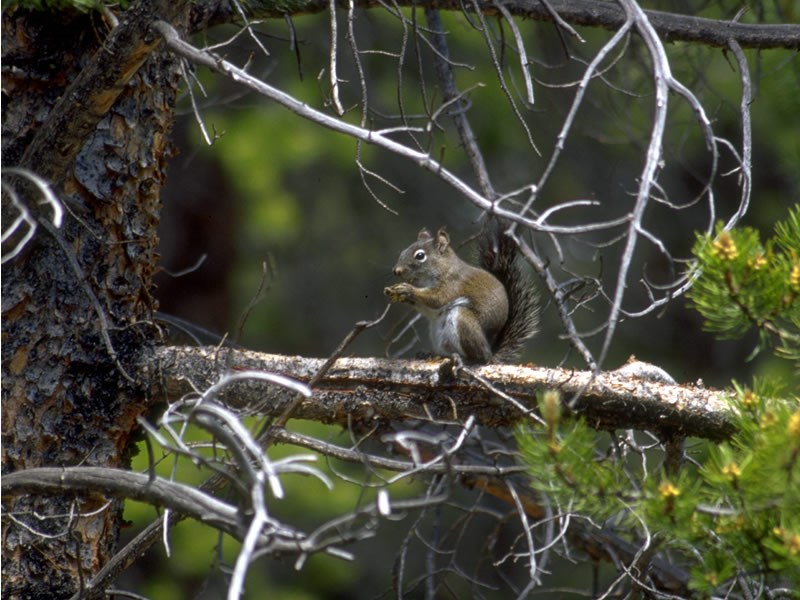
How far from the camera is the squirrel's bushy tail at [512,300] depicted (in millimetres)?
3061

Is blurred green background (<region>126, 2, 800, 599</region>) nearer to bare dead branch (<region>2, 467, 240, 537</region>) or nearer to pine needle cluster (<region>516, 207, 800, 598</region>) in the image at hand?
bare dead branch (<region>2, 467, 240, 537</region>)

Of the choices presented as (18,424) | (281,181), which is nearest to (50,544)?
(18,424)

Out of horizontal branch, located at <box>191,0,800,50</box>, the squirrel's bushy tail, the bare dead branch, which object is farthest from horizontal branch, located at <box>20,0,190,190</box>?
the squirrel's bushy tail

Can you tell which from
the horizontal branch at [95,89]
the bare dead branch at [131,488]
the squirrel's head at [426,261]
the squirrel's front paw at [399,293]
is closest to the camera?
the bare dead branch at [131,488]

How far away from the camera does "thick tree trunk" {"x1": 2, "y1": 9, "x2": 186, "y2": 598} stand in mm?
2166

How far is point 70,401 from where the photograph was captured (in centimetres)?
222

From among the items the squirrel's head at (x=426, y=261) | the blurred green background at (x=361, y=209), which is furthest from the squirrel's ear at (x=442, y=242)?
the blurred green background at (x=361, y=209)

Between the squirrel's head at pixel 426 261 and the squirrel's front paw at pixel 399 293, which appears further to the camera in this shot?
the squirrel's head at pixel 426 261

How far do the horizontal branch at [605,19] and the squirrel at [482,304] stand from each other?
77 cm

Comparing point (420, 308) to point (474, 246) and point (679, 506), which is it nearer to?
point (474, 246)

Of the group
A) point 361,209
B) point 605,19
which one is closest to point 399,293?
point 605,19

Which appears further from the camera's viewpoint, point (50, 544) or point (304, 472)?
point (50, 544)

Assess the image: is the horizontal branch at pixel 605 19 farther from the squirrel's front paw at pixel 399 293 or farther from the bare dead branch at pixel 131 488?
the bare dead branch at pixel 131 488

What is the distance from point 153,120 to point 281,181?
11.7ft
